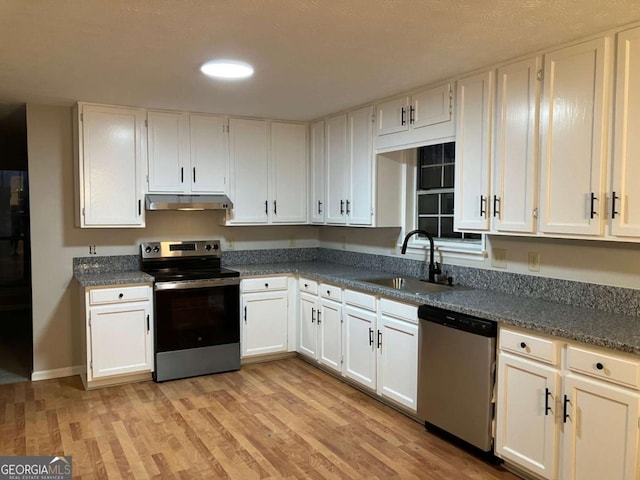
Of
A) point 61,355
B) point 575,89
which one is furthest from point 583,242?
point 61,355

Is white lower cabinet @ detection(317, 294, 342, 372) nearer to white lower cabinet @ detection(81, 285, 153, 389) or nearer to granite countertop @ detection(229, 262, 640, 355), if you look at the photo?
granite countertop @ detection(229, 262, 640, 355)

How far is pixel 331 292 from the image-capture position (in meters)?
4.12

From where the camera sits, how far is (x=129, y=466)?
9.07ft

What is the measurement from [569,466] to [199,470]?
1.87 meters


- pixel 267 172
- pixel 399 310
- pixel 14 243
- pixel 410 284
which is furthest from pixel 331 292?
pixel 14 243

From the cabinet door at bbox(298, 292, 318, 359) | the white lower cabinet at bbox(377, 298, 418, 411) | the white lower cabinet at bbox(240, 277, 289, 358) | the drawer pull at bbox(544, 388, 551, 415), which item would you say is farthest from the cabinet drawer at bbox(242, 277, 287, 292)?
the drawer pull at bbox(544, 388, 551, 415)

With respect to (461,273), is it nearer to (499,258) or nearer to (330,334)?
(499,258)

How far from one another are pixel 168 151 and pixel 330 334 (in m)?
2.11

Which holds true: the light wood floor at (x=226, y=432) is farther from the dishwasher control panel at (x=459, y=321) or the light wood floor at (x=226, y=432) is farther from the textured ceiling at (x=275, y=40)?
the textured ceiling at (x=275, y=40)

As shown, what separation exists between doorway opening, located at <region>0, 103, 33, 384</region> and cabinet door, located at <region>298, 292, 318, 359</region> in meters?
2.98

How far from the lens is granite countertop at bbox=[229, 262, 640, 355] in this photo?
2.20 metres

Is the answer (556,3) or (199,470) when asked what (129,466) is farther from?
(556,3)

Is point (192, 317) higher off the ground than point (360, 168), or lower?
lower

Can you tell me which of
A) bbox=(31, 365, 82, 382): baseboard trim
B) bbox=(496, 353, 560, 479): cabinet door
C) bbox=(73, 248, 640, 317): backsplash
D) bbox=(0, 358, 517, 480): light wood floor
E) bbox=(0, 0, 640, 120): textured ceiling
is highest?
bbox=(0, 0, 640, 120): textured ceiling
